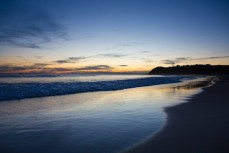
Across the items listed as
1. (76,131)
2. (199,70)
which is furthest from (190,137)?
(199,70)

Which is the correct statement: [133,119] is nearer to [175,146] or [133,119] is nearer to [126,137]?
[126,137]

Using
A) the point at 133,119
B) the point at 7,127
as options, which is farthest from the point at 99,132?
the point at 7,127

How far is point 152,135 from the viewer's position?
4.82 metres

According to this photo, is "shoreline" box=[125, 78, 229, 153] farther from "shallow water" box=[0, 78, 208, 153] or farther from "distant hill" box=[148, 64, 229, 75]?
"distant hill" box=[148, 64, 229, 75]

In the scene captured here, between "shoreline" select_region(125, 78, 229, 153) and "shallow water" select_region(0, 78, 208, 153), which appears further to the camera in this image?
"shallow water" select_region(0, 78, 208, 153)

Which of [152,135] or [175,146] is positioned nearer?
[175,146]

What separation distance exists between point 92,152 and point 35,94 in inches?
423

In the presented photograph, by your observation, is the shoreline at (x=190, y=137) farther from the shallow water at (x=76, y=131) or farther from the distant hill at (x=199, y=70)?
the distant hill at (x=199, y=70)

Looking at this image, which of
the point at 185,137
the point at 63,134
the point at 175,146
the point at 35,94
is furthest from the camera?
the point at 35,94

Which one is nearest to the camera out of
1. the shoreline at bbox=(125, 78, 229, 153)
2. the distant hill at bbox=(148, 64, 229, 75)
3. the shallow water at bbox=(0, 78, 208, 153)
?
the shoreline at bbox=(125, 78, 229, 153)

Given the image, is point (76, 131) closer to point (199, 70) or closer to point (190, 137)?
point (190, 137)

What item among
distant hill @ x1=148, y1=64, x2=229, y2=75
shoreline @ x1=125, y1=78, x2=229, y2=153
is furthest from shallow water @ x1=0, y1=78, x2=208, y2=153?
distant hill @ x1=148, y1=64, x2=229, y2=75

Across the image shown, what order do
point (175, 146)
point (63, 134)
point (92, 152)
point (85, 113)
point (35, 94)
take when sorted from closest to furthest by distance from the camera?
point (92, 152)
point (175, 146)
point (63, 134)
point (85, 113)
point (35, 94)

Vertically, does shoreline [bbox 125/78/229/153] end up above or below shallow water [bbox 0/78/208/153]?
below
